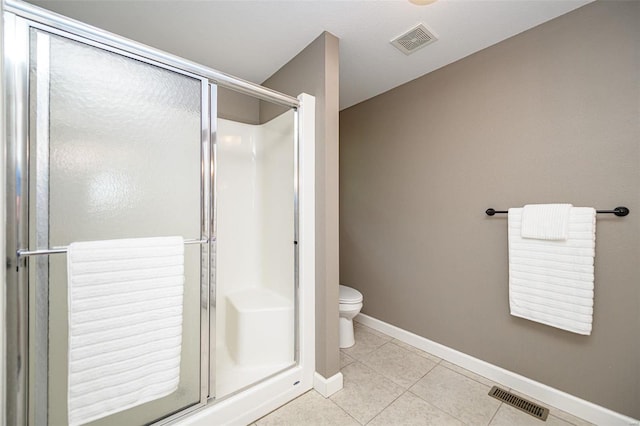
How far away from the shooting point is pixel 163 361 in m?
1.10

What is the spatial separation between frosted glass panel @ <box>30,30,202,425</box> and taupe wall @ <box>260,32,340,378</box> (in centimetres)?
72

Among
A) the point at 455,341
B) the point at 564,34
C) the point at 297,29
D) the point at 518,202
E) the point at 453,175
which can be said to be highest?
the point at 297,29

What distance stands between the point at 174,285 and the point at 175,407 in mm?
620

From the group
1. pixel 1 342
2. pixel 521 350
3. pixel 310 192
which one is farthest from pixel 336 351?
pixel 1 342

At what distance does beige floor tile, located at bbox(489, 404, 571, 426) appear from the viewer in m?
1.38

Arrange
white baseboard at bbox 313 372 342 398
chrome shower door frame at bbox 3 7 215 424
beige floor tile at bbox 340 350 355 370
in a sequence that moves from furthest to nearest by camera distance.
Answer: beige floor tile at bbox 340 350 355 370, white baseboard at bbox 313 372 342 398, chrome shower door frame at bbox 3 7 215 424

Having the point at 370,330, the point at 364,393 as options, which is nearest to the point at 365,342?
the point at 370,330

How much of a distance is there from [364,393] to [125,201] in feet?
5.63

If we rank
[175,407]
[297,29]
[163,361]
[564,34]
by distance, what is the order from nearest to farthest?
[163,361]
[175,407]
[564,34]
[297,29]

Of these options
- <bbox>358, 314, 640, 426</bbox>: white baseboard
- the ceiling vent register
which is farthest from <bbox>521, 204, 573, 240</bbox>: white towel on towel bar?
the ceiling vent register

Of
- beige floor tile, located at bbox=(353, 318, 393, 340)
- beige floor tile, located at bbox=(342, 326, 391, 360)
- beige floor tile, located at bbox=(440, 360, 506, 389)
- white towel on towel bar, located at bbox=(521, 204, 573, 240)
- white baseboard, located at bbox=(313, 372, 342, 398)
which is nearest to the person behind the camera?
white towel on towel bar, located at bbox=(521, 204, 573, 240)

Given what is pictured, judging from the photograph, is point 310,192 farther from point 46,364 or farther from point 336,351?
point 46,364

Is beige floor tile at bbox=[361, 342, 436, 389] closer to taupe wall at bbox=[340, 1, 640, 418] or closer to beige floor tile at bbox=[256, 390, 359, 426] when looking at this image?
taupe wall at bbox=[340, 1, 640, 418]

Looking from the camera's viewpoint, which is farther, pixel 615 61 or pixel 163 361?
pixel 615 61
